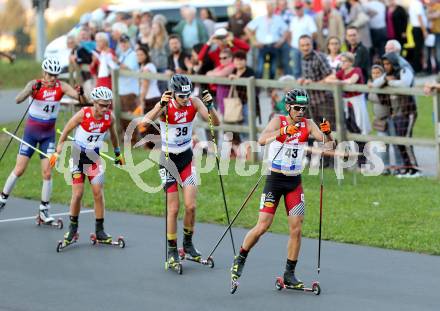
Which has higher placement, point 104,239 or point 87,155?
point 87,155

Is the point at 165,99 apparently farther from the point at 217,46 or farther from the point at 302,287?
the point at 217,46

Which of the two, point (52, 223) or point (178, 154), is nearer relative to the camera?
point (178, 154)

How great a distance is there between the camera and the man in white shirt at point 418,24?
26.5 m

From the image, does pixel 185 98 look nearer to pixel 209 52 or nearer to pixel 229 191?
pixel 229 191

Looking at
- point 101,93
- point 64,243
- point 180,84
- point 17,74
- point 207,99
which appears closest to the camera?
point 180,84

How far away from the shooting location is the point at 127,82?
77.9 ft

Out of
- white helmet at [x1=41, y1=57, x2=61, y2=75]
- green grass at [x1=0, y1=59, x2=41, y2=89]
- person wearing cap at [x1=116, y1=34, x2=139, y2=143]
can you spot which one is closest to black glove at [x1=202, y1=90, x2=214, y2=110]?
white helmet at [x1=41, y1=57, x2=61, y2=75]

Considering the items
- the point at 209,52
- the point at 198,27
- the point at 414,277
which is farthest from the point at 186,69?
the point at 414,277

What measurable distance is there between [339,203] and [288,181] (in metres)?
5.14

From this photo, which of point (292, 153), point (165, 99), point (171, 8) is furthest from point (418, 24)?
point (292, 153)

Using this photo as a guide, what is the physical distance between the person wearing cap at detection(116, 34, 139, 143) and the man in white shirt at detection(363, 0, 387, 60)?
536cm

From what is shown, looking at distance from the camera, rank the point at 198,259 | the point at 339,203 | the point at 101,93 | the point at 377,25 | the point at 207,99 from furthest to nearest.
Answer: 1. the point at 377,25
2. the point at 339,203
3. the point at 101,93
4. the point at 198,259
5. the point at 207,99

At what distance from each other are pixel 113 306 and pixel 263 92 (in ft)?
37.8

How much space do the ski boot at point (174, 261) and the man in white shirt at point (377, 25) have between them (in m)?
13.1
